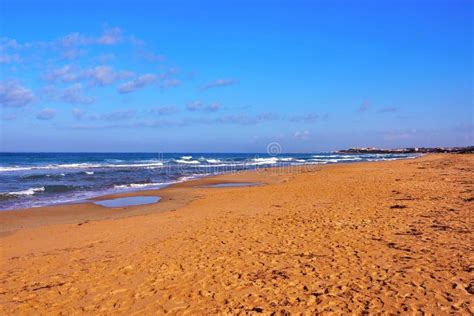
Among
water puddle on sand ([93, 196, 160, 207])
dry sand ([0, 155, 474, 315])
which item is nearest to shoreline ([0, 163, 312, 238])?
dry sand ([0, 155, 474, 315])

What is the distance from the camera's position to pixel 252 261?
6.47 metres

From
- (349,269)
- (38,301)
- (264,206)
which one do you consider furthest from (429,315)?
(264,206)

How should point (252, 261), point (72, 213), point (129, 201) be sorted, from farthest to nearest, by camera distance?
point (129, 201) < point (72, 213) < point (252, 261)

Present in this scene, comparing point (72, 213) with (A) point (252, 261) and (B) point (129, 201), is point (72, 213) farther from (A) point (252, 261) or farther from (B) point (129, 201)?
(A) point (252, 261)

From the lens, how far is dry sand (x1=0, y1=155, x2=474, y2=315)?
484cm

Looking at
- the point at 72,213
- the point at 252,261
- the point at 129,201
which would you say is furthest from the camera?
the point at 129,201

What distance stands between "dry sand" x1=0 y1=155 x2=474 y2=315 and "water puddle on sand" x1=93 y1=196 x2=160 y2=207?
384 centimetres

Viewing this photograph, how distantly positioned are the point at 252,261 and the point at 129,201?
37.2ft

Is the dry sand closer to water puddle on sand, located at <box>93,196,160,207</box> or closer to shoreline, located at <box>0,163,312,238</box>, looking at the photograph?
shoreline, located at <box>0,163,312,238</box>

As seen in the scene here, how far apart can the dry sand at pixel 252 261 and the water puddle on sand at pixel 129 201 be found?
3.84 meters

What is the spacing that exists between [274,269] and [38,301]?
3.55 metres

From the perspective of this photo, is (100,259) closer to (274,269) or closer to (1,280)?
(1,280)

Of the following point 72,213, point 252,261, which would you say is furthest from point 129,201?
point 252,261

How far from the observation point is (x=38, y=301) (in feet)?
17.0
